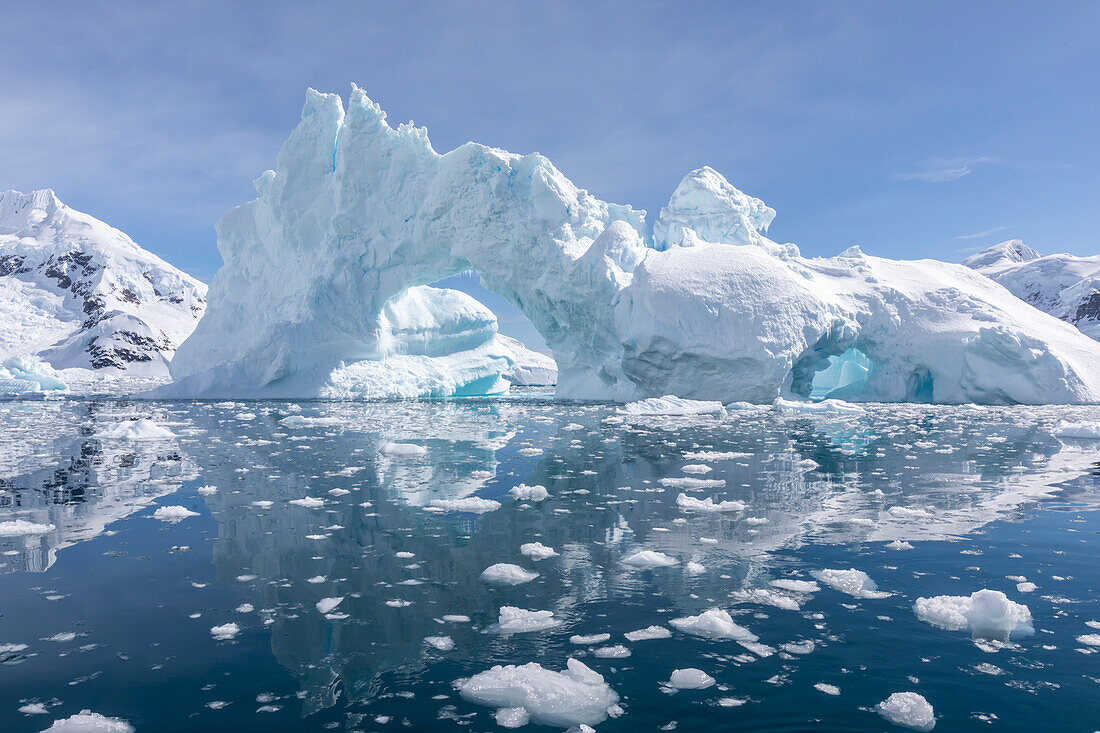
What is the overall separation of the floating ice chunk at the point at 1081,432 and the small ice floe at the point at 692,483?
930 centimetres

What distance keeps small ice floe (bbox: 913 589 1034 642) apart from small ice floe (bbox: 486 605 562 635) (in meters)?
2.01

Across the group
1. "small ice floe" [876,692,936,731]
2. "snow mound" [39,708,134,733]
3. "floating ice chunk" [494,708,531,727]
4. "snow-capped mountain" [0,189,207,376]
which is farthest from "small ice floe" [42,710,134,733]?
"snow-capped mountain" [0,189,207,376]

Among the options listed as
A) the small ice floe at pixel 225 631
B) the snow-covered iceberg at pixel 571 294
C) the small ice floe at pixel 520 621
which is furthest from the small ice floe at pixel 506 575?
the snow-covered iceberg at pixel 571 294

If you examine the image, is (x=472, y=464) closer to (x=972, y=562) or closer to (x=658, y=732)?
(x=972, y=562)

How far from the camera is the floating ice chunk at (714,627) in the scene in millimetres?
3441

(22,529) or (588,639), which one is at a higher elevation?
(22,529)

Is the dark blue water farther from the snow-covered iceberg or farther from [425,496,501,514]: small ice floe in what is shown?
the snow-covered iceberg

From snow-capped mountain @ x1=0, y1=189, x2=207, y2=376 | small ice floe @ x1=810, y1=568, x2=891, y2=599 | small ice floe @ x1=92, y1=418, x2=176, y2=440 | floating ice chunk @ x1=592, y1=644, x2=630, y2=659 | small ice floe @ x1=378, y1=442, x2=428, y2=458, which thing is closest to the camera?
floating ice chunk @ x1=592, y1=644, x2=630, y2=659

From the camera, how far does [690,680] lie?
2.94 m

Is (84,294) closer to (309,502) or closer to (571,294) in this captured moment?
(571,294)

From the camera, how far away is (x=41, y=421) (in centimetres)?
1614

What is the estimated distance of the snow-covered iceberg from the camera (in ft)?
67.9

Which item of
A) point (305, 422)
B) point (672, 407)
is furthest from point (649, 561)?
point (672, 407)

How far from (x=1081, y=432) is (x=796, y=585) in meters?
12.1
